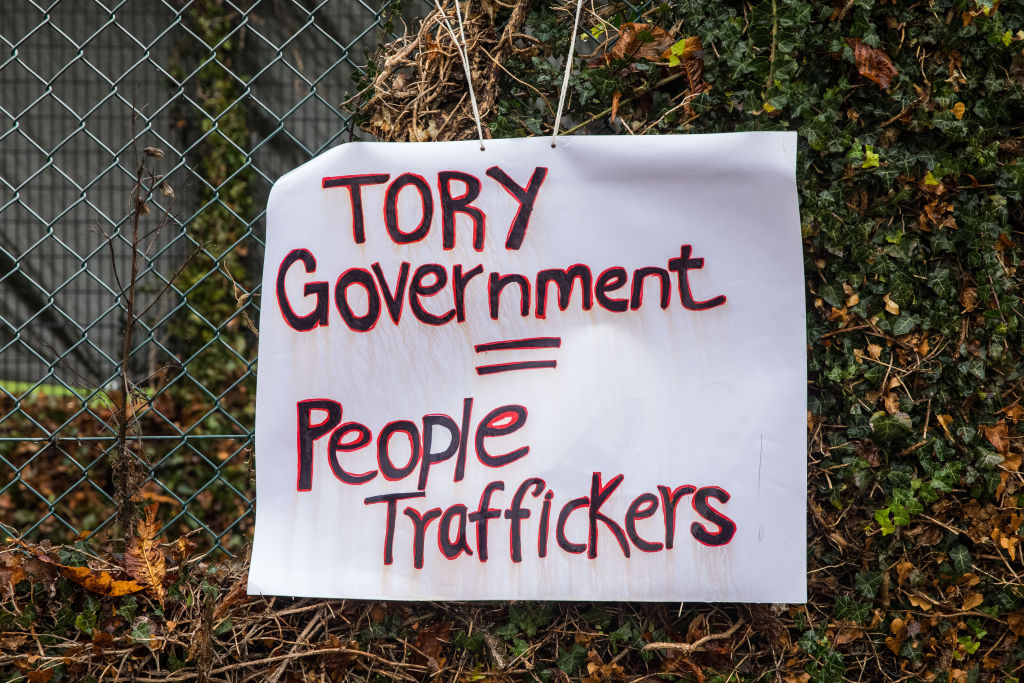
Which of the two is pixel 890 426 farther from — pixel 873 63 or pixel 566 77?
pixel 566 77

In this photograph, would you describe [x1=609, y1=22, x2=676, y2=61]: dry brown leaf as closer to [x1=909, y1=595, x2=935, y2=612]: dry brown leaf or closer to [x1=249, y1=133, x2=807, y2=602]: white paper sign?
[x1=249, y1=133, x2=807, y2=602]: white paper sign

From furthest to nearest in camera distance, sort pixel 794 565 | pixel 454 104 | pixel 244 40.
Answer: pixel 244 40 < pixel 454 104 < pixel 794 565

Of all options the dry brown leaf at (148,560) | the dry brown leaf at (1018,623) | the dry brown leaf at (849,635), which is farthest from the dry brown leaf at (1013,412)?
the dry brown leaf at (148,560)

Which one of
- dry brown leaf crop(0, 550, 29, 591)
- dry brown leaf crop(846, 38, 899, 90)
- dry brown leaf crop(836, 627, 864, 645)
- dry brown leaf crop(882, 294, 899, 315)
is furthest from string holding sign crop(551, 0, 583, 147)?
dry brown leaf crop(0, 550, 29, 591)

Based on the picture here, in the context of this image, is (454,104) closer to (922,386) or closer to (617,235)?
(617,235)

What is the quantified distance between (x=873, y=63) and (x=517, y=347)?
1.00 metres

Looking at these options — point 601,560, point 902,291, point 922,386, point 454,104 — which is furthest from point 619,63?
point 601,560

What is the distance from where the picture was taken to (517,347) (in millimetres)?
1621

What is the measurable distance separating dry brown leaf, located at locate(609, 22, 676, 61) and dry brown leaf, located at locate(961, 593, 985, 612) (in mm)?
1392

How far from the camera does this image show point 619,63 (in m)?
1.64

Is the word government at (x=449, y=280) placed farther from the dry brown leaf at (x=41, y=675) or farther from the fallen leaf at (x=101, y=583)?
the dry brown leaf at (x=41, y=675)

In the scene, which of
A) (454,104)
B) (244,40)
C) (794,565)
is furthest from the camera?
(244,40)

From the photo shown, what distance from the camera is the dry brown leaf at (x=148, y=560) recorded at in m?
1.66

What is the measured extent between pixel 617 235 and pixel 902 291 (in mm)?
645
